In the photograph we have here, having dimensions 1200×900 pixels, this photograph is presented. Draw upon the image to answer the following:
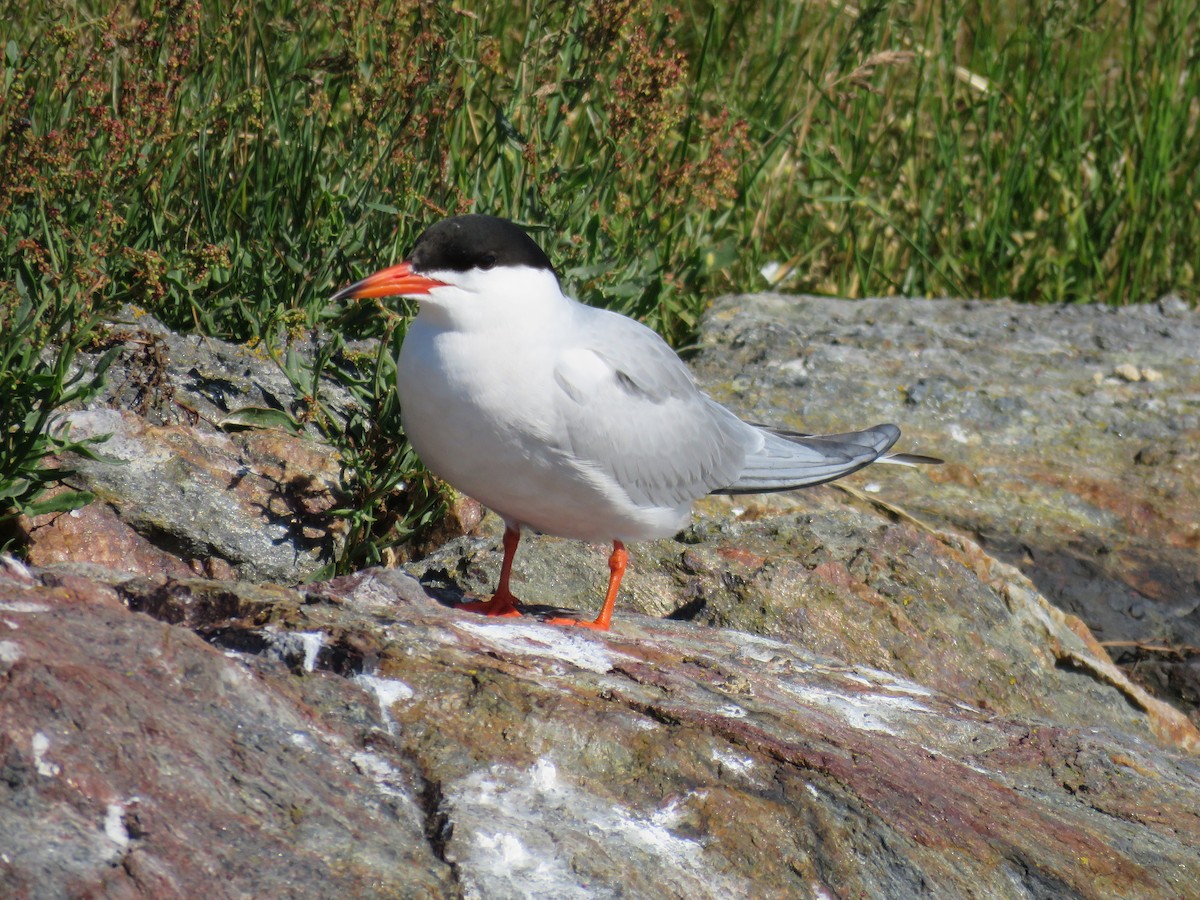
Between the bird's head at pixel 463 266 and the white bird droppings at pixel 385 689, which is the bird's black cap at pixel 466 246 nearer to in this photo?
the bird's head at pixel 463 266

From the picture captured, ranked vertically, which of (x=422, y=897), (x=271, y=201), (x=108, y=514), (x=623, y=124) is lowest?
(x=108, y=514)

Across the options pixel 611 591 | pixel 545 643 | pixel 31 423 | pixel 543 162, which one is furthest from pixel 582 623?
pixel 543 162

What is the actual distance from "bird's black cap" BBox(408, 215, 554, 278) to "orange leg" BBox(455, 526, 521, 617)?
2.04ft

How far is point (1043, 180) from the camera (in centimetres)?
590

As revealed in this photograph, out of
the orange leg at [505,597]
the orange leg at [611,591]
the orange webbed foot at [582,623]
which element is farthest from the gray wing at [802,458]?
the orange webbed foot at [582,623]

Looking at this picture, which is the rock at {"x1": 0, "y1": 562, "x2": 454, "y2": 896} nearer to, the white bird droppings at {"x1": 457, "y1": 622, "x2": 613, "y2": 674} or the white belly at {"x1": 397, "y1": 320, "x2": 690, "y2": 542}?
the white bird droppings at {"x1": 457, "y1": 622, "x2": 613, "y2": 674}

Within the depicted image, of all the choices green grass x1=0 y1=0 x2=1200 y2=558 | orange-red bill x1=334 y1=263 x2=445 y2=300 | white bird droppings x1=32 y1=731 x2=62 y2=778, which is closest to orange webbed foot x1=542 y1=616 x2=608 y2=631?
green grass x1=0 y1=0 x2=1200 y2=558

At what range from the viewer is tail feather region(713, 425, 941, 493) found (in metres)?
3.43

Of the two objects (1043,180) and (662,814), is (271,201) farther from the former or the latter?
(1043,180)

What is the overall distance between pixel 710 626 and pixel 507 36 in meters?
3.03

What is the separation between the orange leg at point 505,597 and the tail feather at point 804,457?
1.88 ft

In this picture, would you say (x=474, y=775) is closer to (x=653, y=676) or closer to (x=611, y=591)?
(x=653, y=676)

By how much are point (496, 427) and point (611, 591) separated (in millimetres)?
476

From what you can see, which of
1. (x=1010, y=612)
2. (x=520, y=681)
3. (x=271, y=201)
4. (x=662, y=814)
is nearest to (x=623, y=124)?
(x=271, y=201)
